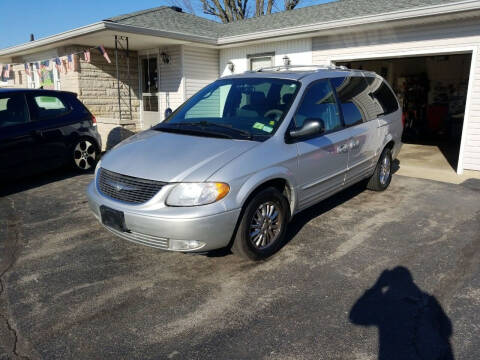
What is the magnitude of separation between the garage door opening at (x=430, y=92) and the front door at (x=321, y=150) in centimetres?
802

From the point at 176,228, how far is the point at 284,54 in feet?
28.6

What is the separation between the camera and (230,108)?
4.32 meters

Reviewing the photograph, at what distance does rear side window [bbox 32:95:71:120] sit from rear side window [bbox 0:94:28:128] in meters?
0.16

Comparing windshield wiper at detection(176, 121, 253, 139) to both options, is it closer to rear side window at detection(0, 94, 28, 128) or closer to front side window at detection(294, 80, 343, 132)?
front side window at detection(294, 80, 343, 132)

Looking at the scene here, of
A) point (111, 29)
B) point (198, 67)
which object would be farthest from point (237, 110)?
point (198, 67)

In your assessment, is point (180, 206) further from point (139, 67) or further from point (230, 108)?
point (139, 67)

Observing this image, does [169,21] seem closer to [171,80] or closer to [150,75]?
[171,80]

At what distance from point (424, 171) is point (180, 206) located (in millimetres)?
6448

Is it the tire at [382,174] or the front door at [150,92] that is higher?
the front door at [150,92]

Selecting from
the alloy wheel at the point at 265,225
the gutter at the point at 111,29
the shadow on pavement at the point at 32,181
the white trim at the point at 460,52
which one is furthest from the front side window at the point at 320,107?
the gutter at the point at 111,29

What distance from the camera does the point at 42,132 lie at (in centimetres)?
625

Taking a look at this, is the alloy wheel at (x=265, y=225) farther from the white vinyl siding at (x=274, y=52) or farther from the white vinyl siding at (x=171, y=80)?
the white vinyl siding at (x=171, y=80)

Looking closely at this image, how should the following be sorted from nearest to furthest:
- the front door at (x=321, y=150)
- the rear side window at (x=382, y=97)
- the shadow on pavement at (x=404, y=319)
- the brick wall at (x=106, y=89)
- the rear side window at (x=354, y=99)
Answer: the shadow on pavement at (x=404, y=319), the front door at (x=321, y=150), the rear side window at (x=354, y=99), the rear side window at (x=382, y=97), the brick wall at (x=106, y=89)

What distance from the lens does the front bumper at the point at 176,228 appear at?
303 centimetres
